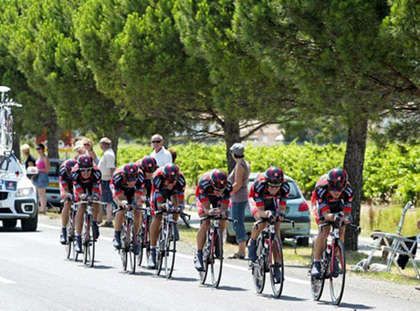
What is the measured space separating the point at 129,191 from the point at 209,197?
236 cm

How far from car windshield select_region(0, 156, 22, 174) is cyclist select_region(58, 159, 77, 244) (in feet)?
18.3

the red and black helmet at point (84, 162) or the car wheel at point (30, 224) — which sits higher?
the red and black helmet at point (84, 162)

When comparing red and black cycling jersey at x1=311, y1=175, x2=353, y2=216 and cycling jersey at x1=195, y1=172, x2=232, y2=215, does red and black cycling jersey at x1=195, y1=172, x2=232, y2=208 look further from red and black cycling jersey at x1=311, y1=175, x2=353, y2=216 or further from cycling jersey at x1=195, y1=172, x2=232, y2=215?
red and black cycling jersey at x1=311, y1=175, x2=353, y2=216

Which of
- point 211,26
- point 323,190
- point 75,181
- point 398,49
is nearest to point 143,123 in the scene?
point 211,26

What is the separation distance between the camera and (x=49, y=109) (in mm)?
39719

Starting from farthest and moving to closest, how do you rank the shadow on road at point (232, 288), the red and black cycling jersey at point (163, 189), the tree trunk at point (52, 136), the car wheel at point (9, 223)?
the tree trunk at point (52, 136), the car wheel at point (9, 223), the red and black cycling jersey at point (163, 189), the shadow on road at point (232, 288)

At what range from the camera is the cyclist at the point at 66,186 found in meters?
18.9

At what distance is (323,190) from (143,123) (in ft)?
62.6

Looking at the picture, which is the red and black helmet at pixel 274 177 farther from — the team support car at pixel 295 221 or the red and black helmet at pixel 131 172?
the team support car at pixel 295 221

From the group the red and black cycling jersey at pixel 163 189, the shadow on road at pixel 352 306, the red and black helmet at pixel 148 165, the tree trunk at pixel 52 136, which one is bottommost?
the shadow on road at pixel 352 306

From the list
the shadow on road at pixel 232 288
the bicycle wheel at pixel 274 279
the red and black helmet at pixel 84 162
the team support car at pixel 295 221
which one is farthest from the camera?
the team support car at pixel 295 221

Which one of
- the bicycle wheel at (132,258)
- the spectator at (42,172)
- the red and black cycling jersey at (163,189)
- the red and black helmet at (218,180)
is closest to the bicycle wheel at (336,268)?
the red and black helmet at (218,180)

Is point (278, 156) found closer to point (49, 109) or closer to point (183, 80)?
point (49, 109)

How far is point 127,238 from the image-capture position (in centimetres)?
1734
